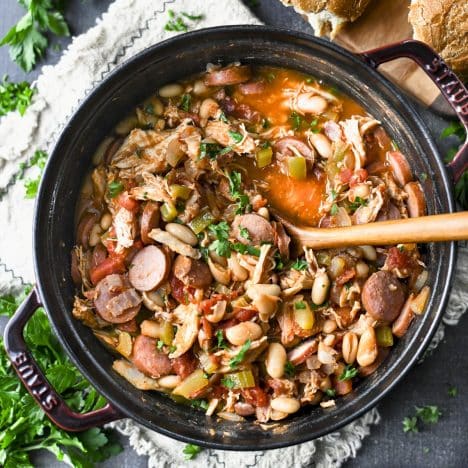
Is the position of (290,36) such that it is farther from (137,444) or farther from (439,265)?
(137,444)

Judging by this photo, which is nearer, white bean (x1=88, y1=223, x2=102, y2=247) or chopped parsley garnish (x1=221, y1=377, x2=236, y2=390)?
chopped parsley garnish (x1=221, y1=377, x2=236, y2=390)

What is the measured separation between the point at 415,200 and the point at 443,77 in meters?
0.63

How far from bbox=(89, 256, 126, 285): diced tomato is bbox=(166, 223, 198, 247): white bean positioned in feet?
1.04

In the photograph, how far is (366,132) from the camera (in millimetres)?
A: 3656

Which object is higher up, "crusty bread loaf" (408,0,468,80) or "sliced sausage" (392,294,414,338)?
"crusty bread loaf" (408,0,468,80)

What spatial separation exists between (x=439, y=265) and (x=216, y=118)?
135cm

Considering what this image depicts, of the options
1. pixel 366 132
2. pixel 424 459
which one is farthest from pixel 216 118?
pixel 424 459

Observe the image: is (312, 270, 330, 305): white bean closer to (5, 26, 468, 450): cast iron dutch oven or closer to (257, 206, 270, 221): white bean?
(257, 206, 270, 221): white bean

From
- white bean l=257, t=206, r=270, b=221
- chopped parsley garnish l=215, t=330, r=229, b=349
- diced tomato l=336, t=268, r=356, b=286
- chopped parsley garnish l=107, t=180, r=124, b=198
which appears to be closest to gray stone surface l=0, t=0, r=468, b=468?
diced tomato l=336, t=268, r=356, b=286

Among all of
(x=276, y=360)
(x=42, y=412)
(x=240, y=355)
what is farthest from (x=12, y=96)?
(x=276, y=360)

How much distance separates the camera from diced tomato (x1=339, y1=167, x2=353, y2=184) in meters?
3.57

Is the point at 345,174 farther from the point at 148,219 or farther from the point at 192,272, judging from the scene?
the point at 148,219

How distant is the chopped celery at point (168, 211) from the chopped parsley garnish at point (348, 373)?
1.18m

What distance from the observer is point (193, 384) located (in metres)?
3.52
